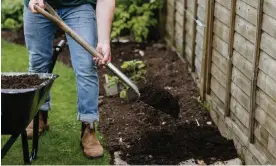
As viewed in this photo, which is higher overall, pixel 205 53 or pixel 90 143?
pixel 205 53

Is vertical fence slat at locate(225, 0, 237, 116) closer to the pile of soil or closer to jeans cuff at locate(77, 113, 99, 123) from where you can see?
the pile of soil

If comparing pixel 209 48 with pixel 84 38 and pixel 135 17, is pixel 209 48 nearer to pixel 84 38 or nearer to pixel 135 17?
pixel 84 38

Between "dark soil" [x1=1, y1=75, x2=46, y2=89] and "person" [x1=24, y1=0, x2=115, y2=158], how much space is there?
1.27 feet

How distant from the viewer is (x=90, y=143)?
4.35m

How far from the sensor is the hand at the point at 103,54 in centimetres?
373

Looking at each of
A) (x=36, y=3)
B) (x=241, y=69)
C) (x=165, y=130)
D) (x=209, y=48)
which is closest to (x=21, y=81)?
(x=36, y=3)

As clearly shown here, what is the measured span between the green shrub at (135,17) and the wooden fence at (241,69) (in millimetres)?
1702

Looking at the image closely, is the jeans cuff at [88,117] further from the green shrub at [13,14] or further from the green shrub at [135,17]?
the green shrub at [13,14]

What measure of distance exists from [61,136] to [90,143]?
495 mm

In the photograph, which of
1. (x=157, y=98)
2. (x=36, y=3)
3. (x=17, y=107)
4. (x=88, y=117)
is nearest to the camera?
(x=17, y=107)

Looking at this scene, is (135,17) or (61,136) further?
(135,17)

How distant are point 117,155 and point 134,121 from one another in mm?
772

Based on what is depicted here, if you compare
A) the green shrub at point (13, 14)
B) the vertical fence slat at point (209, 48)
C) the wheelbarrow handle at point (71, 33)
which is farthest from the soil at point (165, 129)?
the green shrub at point (13, 14)

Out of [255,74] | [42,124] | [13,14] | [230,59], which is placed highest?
[255,74]
